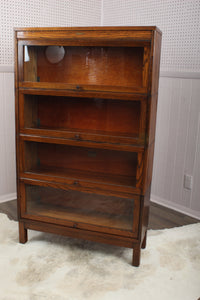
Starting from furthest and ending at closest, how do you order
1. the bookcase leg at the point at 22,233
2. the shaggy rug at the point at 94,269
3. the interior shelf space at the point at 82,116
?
the bookcase leg at the point at 22,233, the interior shelf space at the point at 82,116, the shaggy rug at the point at 94,269

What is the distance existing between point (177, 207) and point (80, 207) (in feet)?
3.91

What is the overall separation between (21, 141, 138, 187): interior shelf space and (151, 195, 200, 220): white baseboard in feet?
3.63

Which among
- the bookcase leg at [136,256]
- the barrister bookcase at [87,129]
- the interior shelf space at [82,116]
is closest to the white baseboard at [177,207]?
the barrister bookcase at [87,129]

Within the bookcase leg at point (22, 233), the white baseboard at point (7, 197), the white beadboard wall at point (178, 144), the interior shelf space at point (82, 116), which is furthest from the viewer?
the white baseboard at point (7, 197)

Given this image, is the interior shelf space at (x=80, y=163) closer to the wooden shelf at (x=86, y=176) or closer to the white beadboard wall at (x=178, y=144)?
the wooden shelf at (x=86, y=176)

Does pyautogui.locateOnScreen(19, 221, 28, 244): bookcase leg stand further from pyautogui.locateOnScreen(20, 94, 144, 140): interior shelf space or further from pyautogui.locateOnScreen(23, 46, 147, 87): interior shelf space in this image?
pyautogui.locateOnScreen(23, 46, 147, 87): interior shelf space

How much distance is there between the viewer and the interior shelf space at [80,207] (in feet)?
6.90

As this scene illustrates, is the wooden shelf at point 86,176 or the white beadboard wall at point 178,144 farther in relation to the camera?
the white beadboard wall at point 178,144

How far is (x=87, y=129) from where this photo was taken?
216 cm

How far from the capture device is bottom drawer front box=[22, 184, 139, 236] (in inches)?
82.2

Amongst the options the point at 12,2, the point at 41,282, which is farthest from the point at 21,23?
the point at 41,282

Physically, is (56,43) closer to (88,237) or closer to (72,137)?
(72,137)

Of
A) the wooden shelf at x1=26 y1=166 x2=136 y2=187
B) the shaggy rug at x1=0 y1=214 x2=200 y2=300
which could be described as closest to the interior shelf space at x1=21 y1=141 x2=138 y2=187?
the wooden shelf at x1=26 y1=166 x2=136 y2=187

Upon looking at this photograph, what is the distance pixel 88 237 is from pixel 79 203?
Answer: 0.81ft
